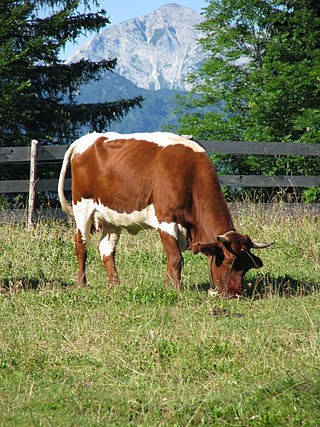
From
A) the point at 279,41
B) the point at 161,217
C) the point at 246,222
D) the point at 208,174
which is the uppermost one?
the point at 279,41

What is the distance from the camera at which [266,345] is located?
515 cm

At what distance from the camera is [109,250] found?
8312 millimetres

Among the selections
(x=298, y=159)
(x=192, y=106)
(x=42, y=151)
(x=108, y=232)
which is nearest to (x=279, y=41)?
(x=192, y=106)

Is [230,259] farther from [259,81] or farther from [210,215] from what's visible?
[259,81]

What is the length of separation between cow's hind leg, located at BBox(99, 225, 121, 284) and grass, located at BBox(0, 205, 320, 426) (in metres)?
0.31

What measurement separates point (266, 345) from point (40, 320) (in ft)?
6.19

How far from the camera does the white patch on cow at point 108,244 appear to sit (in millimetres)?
8320

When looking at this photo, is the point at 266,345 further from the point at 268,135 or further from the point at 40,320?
the point at 268,135

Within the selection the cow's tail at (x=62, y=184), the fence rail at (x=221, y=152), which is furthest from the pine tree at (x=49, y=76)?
the cow's tail at (x=62, y=184)

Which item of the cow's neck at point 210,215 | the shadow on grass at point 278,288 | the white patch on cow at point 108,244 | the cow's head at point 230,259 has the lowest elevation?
the shadow on grass at point 278,288

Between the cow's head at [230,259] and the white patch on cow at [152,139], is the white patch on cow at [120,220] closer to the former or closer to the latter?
the cow's head at [230,259]

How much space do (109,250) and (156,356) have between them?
3.48 meters

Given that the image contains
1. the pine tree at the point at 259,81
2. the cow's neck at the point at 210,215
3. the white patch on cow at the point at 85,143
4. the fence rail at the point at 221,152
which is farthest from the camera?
the pine tree at the point at 259,81

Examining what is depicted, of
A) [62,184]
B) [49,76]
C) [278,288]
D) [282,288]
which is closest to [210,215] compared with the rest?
[278,288]
